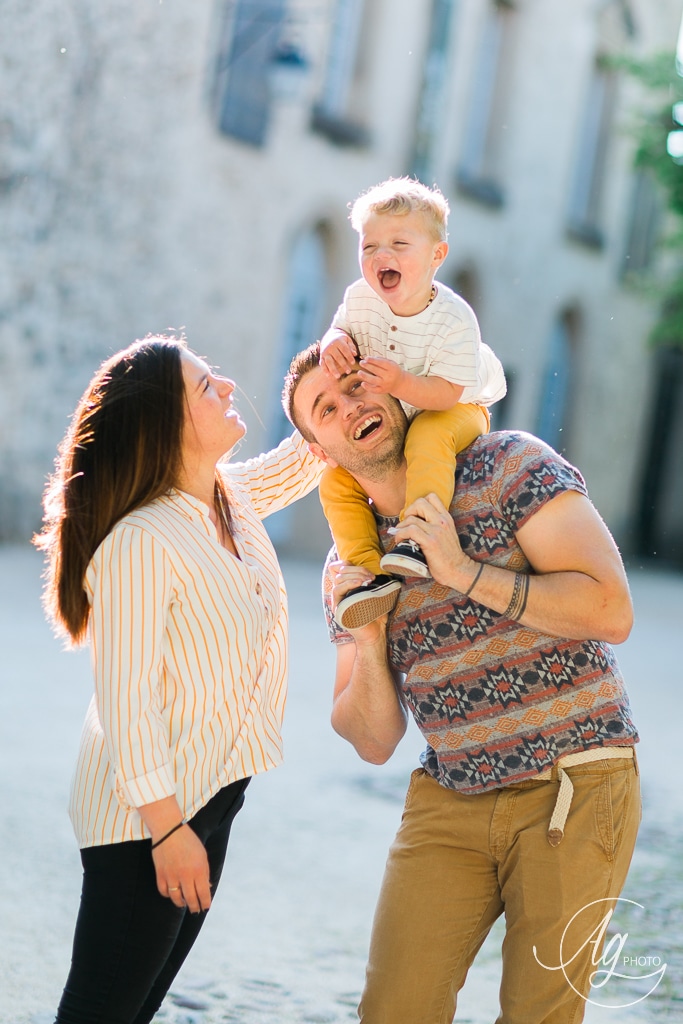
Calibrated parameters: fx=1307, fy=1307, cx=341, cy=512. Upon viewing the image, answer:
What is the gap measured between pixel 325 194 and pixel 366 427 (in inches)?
454

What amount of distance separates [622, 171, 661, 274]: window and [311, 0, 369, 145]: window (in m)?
6.12

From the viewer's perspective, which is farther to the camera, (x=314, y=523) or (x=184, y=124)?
(x=314, y=523)

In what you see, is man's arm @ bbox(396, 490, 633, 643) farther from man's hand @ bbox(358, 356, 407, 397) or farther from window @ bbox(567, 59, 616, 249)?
window @ bbox(567, 59, 616, 249)

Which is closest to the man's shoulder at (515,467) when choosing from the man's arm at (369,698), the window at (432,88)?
the man's arm at (369,698)

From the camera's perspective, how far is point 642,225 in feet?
62.5

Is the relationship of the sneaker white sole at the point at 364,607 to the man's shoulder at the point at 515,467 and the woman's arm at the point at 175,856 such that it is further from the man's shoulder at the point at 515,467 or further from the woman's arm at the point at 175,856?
the woman's arm at the point at 175,856

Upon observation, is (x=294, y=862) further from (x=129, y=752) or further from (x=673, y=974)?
(x=129, y=752)

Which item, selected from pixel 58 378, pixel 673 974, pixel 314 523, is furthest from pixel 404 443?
pixel 314 523

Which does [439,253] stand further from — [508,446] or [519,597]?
[519,597]

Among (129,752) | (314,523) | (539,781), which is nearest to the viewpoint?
(129,752)

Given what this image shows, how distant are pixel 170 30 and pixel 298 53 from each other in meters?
1.42

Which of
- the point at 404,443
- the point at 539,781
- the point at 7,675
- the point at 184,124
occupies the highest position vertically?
the point at 184,124

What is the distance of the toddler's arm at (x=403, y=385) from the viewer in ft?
8.30

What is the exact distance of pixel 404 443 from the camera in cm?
261
